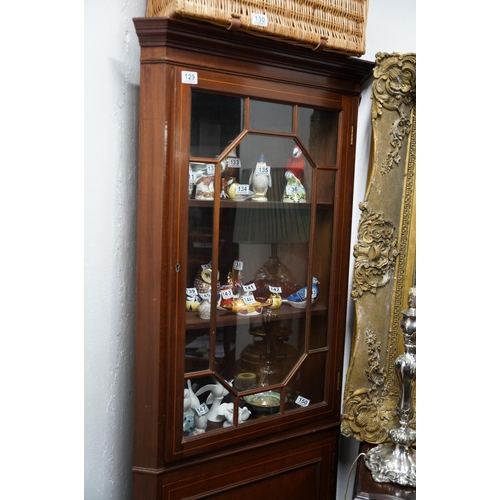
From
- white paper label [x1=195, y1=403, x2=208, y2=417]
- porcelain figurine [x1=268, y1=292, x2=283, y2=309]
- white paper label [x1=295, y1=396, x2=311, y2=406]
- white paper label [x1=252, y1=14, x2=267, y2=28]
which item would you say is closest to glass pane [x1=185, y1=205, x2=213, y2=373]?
white paper label [x1=195, y1=403, x2=208, y2=417]

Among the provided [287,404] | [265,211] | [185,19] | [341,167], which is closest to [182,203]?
[265,211]

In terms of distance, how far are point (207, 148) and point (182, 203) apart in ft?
0.50

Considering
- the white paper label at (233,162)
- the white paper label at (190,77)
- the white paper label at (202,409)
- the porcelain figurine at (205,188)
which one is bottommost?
the white paper label at (202,409)

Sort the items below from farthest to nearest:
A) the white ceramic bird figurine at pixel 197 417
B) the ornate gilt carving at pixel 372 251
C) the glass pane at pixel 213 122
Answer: the ornate gilt carving at pixel 372 251
the white ceramic bird figurine at pixel 197 417
the glass pane at pixel 213 122

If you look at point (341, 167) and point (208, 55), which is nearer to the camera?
point (208, 55)

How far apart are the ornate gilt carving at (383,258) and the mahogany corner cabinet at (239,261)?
0.18 feet

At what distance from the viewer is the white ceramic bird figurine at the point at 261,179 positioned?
1.44m

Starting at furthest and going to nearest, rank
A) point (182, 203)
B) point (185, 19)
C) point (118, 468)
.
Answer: point (118, 468) → point (182, 203) → point (185, 19)

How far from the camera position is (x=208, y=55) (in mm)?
1271

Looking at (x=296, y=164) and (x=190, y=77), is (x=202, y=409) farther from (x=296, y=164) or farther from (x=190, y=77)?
(x=190, y=77)

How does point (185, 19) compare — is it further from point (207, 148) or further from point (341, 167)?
point (341, 167)

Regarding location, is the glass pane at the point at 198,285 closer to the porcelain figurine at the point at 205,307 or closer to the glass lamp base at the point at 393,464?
the porcelain figurine at the point at 205,307

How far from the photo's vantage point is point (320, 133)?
154 cm

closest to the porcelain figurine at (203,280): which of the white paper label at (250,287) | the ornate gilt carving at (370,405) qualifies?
the white paper label at (250,287)
